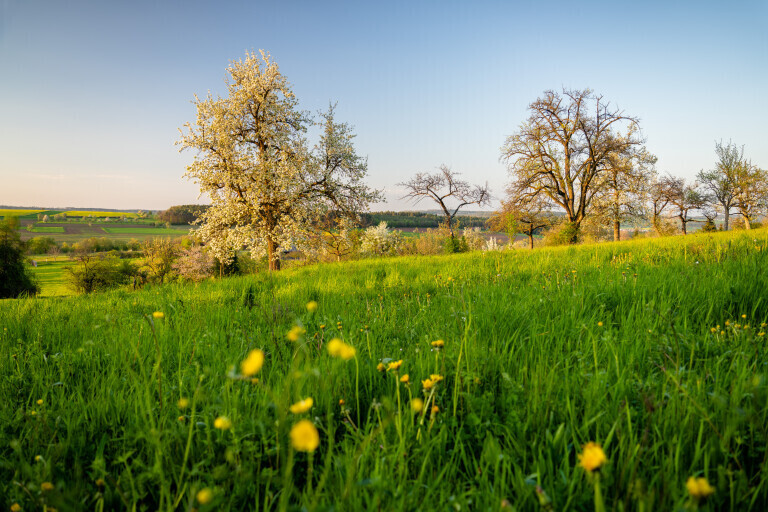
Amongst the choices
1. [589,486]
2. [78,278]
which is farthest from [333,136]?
[78,278]

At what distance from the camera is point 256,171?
1739 centimetres

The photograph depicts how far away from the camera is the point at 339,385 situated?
179cm

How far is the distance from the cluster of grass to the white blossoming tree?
48.9 ft

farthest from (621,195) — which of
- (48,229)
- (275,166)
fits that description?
(48,229)

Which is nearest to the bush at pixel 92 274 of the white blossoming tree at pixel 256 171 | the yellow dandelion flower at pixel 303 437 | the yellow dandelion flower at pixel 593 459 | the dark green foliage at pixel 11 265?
the dark green foliage at pixel 11 265

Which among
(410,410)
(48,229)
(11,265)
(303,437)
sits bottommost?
(11,265)

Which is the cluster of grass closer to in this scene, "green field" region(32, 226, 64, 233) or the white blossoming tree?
the white blossoming tree

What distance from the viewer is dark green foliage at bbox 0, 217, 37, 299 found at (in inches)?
1283

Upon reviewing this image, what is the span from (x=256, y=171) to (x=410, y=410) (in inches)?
709

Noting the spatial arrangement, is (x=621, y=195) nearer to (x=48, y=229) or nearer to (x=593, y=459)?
(x=593, y=459)

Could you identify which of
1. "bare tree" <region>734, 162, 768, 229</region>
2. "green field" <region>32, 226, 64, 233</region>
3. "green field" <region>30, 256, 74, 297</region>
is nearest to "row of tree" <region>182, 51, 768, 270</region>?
"bare tree" <region>734, 162, 768, 229</region>

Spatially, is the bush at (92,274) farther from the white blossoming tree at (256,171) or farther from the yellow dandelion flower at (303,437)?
the yellow dandelion flower at (303,437)

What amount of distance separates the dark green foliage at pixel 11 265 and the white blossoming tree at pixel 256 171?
93.0 ft

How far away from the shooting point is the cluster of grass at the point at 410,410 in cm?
109
